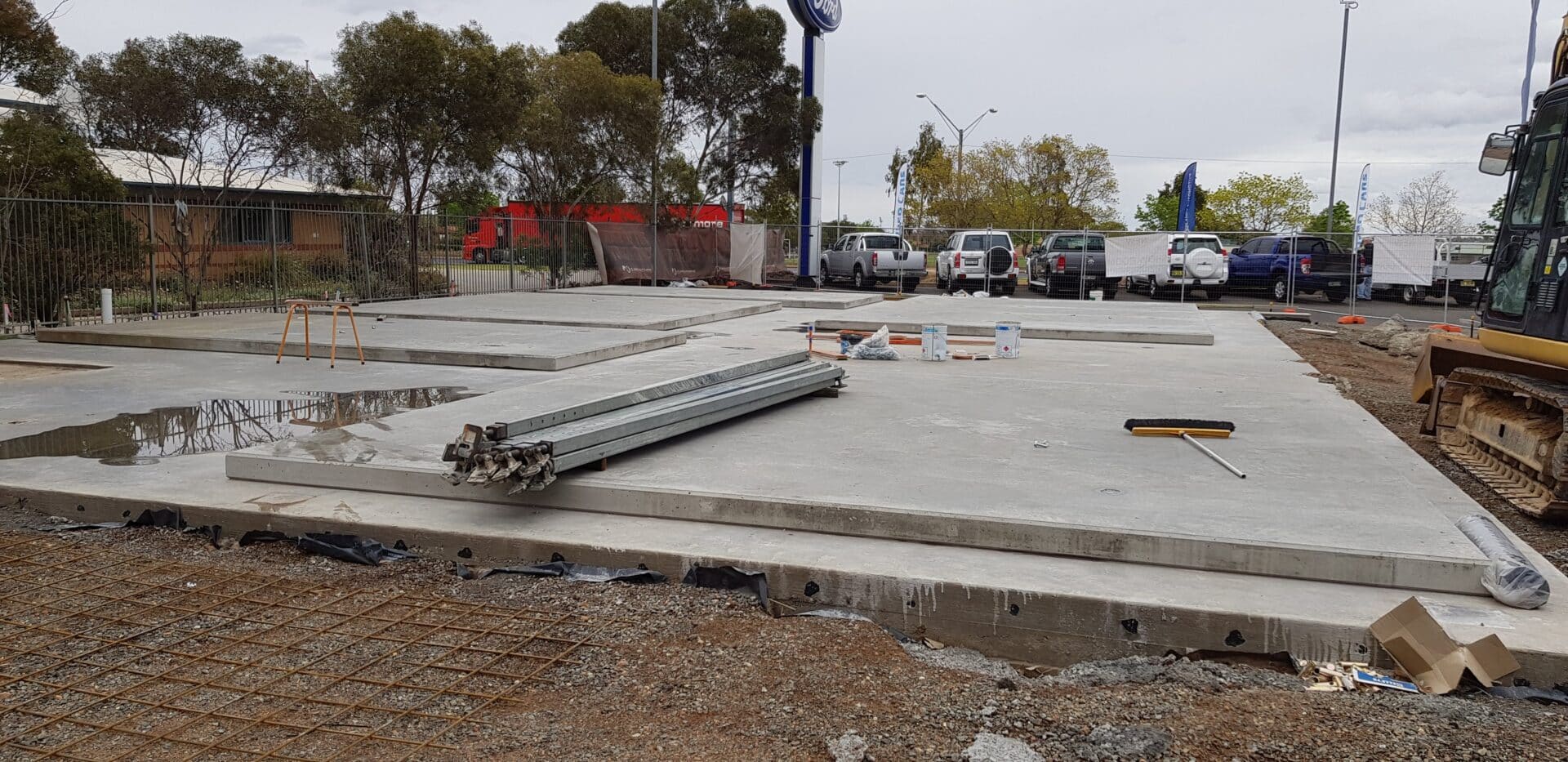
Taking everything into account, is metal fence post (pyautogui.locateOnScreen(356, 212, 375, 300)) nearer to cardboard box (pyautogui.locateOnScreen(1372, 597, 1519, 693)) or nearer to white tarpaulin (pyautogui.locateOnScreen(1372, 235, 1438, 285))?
cardboard box (pyautogui.locateOnScreen(1372, 597, 1519, 693))

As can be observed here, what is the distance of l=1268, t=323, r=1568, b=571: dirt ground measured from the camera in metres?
6.85

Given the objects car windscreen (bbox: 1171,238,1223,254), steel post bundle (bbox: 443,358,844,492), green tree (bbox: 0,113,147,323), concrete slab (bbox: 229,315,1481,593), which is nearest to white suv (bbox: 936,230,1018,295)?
car windscreen (bbox: 1171,238,1223,254)

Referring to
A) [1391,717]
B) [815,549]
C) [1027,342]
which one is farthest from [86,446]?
[1027,342]

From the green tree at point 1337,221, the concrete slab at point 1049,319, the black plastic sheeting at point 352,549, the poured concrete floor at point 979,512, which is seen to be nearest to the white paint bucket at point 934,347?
the poured concrete floor at point 979,512

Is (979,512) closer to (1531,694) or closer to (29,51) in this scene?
(1531,694)

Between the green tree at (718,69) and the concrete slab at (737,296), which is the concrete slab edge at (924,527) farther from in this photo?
the green tree at (718,69)

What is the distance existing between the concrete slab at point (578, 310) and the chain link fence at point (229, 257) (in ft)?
6.58

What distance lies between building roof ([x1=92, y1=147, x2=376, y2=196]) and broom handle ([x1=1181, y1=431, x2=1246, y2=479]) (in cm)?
2287

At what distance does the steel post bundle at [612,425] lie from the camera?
18.9 ft

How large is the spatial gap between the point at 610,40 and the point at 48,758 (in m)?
39.2

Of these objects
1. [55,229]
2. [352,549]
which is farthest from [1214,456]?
[55,229]

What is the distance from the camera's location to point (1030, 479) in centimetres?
643

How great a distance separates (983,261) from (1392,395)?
763 inches

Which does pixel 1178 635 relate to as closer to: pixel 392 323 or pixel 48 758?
pixel 48 758
